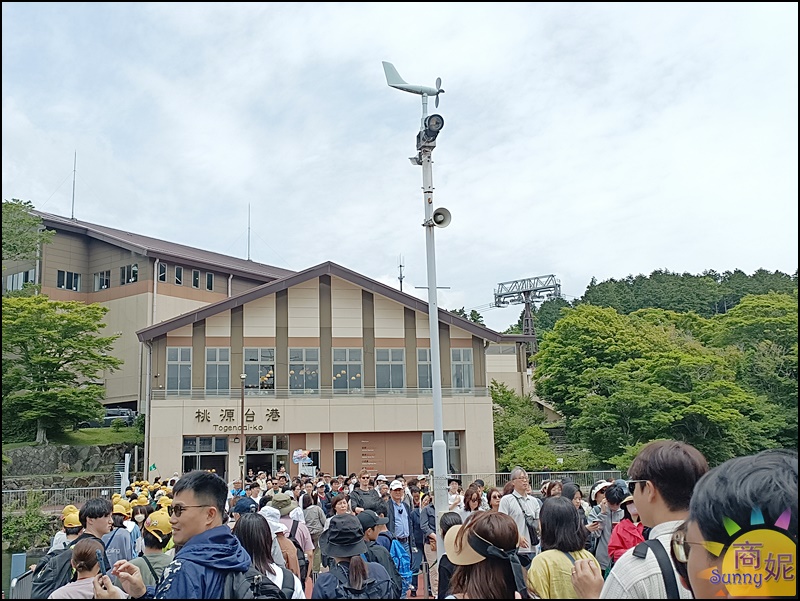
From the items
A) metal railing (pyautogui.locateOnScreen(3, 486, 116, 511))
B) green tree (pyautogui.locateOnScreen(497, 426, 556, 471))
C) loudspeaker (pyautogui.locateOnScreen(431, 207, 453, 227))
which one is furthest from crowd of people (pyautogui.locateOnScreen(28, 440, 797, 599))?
green tree (pyautogui.locateOnScreen(497, 426, 556, 471))

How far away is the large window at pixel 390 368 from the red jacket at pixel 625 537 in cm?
2876

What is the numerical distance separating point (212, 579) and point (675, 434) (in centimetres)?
3136

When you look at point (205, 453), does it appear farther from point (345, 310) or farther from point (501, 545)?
point (501, 545)

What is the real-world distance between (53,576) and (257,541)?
1.49m

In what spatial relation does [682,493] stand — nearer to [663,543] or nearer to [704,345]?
[663,543]

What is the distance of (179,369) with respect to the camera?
106 feet

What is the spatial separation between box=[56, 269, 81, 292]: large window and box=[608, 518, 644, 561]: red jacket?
36.5 m

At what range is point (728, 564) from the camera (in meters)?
1.79

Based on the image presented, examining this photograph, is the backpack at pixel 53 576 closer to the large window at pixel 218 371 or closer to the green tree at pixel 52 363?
the green tree at pixel 52 363

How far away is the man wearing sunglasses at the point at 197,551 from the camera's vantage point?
3.10 meters

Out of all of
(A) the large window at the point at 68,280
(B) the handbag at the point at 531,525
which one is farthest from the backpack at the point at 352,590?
(A) the large window at the point at 68,280

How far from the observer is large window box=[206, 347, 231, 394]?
3250cm

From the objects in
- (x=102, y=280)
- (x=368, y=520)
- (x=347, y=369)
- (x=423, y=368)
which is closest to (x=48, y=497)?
(x=347, y=369)

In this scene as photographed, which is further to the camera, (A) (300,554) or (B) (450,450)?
(B) (450,450)
